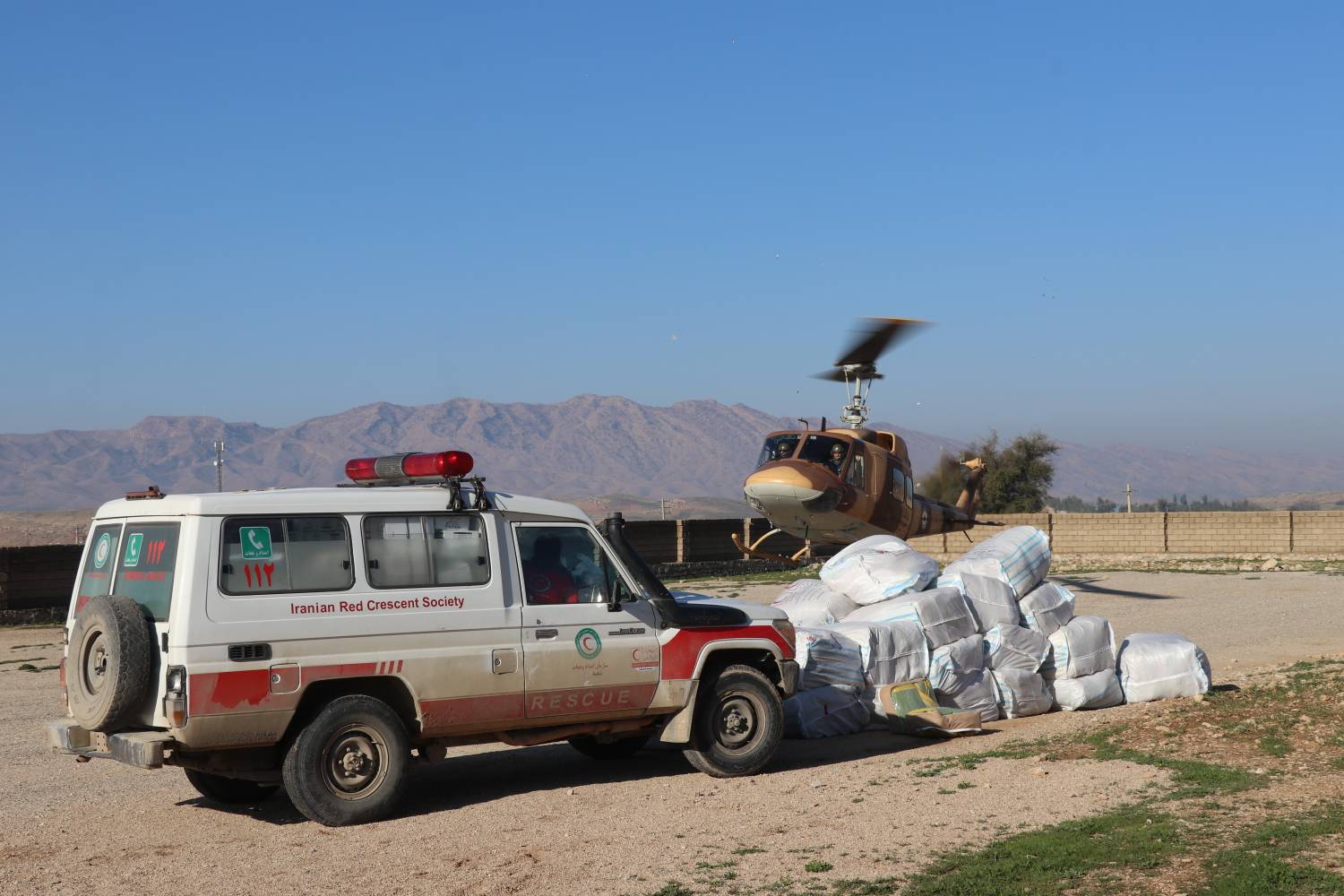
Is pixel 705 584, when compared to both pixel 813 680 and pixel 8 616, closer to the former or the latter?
pixel 8 616

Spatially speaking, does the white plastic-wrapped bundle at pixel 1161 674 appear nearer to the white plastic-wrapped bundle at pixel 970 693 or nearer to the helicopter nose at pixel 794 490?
the white plastic-wrapped bundle at pixel 970 693

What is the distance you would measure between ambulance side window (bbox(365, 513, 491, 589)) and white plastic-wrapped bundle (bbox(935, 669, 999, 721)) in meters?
4.72

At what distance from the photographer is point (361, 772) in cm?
855

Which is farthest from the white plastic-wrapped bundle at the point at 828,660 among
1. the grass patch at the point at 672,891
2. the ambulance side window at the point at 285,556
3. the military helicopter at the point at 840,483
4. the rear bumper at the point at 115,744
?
the military helicopter at the point at 840,483

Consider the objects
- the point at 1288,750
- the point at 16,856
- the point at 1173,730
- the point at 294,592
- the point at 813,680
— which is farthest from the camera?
the point at 813,680

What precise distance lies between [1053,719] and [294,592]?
6857mm

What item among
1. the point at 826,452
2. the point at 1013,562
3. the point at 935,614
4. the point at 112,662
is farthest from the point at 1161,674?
the point at 826,452

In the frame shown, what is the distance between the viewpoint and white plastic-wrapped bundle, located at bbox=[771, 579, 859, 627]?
13.1 meters

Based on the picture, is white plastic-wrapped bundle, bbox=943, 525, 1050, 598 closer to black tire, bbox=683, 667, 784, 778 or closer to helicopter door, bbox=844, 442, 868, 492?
black tire, bbox=683, 667, 784, 778

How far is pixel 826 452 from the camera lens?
2412 centimetres

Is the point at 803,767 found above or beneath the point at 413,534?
beneath

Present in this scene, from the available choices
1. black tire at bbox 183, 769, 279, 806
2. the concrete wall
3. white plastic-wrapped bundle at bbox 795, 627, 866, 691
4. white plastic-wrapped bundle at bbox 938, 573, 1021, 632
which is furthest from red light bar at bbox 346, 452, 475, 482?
the concrete wall

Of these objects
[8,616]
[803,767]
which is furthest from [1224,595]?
[8,616]

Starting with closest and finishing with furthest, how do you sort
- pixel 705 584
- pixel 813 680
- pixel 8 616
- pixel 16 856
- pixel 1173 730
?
pixel 16 856 → pixel 1173 730 → pixel 813 680 → pixel 8 616 → pixel 705 584
